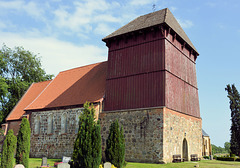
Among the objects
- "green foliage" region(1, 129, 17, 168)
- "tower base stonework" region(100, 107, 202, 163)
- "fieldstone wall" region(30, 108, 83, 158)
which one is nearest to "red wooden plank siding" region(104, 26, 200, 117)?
"tower base stonework" region(100, 107, 202, 163)

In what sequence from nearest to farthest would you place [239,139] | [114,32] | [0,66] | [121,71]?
[121,71]
[114,32]
[239,139]
[0,66]

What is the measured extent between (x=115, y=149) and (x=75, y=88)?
1345cm

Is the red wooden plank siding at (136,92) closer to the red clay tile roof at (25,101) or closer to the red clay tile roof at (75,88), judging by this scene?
the red clay tile roof at (75,88)

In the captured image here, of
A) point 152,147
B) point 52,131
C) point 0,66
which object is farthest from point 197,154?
point 0,66

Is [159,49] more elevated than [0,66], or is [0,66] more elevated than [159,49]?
[0,66]

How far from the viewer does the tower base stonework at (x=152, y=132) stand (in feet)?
66.3

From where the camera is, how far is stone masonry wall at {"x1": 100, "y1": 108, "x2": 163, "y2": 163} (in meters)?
20.2

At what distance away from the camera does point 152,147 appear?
20.3 metres

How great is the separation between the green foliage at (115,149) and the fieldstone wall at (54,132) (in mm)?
8763

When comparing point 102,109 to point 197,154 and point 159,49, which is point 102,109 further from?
point 197,154

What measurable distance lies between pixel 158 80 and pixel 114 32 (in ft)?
24.8

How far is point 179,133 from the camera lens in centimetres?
2278

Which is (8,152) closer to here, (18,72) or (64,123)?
(64,123)

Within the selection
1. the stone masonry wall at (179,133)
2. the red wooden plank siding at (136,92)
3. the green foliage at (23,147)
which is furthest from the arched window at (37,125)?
the stone masonry wall at (179,133)
